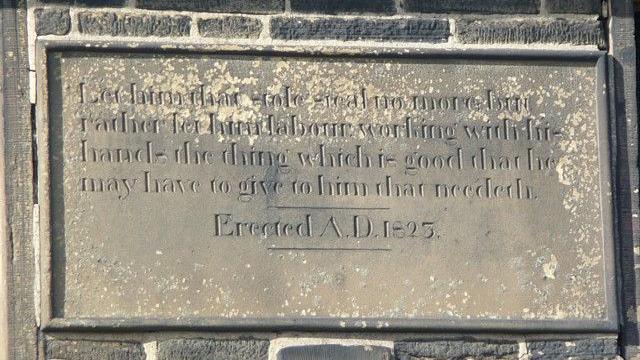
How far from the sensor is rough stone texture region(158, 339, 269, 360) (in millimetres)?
5828

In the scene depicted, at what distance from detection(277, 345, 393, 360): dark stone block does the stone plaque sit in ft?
0.28

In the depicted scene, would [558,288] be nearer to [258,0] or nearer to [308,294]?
[308,294]

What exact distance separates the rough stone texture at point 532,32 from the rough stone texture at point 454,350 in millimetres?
1005

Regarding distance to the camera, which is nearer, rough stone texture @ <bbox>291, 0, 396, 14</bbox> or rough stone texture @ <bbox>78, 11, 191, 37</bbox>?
rough stone texture @ <bbox>78, 11, 191, 37</bbox>

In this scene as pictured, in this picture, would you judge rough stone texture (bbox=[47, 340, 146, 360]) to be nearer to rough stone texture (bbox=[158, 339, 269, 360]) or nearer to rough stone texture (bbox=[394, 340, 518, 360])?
rough stone texture (bbox=[158, 339, 269, 360])

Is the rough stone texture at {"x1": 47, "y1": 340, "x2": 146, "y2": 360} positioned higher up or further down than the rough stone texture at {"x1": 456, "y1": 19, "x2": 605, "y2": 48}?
further down

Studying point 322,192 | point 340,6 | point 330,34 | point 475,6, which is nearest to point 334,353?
point 322,192

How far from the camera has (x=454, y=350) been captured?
5953mm

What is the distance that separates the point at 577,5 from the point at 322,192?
111 cm

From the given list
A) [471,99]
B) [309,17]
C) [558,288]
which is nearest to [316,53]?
[309,17]

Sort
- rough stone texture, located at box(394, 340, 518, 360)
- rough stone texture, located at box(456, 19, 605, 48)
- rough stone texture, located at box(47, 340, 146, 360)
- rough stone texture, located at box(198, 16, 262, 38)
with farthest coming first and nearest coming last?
rough stone texture, located at box(456, 19, 605, 48) < rough stone texture, located at box(198, 16, 262, 38) < rough stone texture, located at box(394, 340, 518, 360) < rough stone texture, located at box(47, 340, 146, 360)

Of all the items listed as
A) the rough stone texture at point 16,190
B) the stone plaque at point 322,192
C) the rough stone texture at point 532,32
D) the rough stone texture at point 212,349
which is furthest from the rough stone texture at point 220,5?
the rough stone texture at point 212,349

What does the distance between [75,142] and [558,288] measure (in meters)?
1.61

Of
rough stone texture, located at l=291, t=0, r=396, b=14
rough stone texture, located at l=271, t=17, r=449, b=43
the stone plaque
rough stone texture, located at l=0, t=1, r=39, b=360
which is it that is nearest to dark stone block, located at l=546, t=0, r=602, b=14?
the stone plaque
